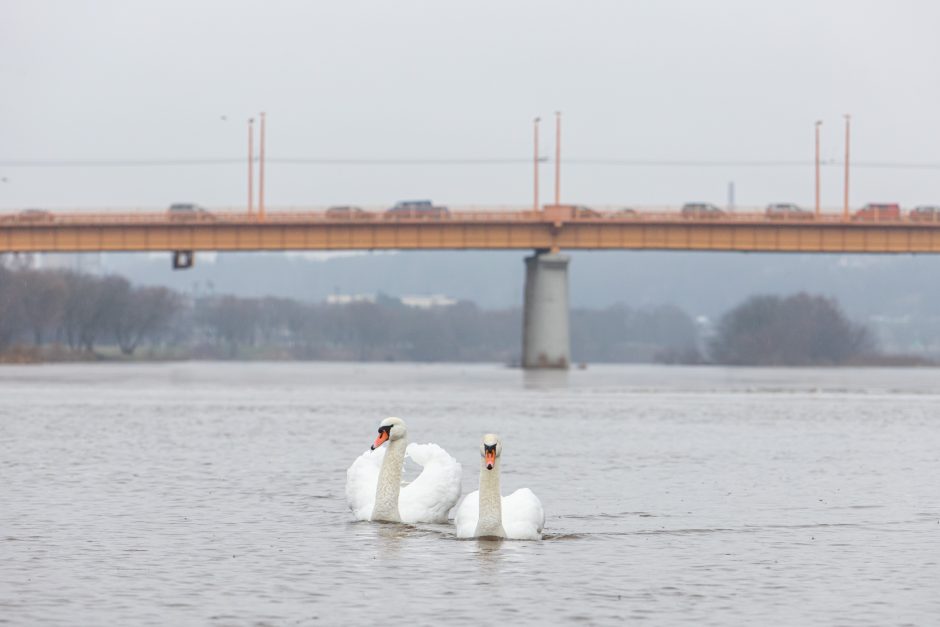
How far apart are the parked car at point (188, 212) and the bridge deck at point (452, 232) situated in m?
0.16

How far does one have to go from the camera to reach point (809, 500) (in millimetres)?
31156

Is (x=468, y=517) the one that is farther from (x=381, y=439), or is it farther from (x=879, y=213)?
(x=879, y=213)

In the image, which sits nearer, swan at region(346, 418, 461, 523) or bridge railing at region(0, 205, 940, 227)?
swan at region(346, 418, 461, 523)

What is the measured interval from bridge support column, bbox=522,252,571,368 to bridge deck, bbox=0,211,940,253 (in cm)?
162

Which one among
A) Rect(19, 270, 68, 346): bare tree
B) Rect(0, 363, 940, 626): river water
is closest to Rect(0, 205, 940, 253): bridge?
Rect(19, 270, 68, 346): bare tree

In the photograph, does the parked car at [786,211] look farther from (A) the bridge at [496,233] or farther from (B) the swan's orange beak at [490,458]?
(B) the swan's orange beak at [490,458]

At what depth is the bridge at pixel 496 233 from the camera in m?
130

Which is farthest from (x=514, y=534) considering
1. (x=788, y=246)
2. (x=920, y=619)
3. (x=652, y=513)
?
(x=788, y=246)

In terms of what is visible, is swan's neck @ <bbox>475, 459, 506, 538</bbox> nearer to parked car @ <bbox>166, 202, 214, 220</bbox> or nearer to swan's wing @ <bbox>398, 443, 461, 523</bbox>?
swan's wing @ <bbox>398, 443, 461, 523</bbox>

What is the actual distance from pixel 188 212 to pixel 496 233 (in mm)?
22257

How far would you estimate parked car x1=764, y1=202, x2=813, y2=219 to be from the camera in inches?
5172

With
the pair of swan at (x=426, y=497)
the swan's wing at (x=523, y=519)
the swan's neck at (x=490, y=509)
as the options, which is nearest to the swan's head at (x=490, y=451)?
the swan's neck at (x=490, y=509)

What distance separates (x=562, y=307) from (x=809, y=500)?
102 meters

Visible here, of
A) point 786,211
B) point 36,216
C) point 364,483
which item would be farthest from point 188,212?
point 364,483
